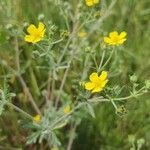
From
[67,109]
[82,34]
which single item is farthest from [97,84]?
[82,34]

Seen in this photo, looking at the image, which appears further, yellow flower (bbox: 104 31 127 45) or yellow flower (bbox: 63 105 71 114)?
yellow flower (bbox: 63 105 71 114)

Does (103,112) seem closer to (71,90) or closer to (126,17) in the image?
(71,90)

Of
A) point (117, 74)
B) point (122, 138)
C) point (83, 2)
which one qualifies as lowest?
point (122, 138)

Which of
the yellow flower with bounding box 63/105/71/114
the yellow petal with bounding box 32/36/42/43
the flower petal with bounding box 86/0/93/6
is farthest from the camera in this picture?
the yellow flower with bounding box 63/105/71/114

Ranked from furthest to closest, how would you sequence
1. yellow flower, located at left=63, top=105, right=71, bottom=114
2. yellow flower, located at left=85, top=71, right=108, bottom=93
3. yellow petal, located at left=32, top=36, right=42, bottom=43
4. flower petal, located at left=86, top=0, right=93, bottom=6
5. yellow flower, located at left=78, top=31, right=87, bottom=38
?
yellow flower, located at left=78, top=31, right=87, bottom=38, yellow flower, located at left=63, top=105, right=71, bottom=114, flower petal, located at left=86, top=0, right=93, bottom=6, yellow petal, located at left=32, top=36, right=42, bottom=43, yellow flower, located at left=85, top=71, right=108, bottom=93

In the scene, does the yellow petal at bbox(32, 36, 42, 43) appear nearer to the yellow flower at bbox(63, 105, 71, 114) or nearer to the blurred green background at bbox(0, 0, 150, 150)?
the blurred green background at bbox(0, 0, 150, 150)

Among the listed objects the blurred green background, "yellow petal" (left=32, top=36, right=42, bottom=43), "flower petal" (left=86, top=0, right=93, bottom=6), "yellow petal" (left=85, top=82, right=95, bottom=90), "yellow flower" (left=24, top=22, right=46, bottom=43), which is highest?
"flower petal" (left=86, top=0, right=93, bottom=6)

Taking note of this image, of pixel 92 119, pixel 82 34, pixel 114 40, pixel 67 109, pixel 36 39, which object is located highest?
pixel 36 39

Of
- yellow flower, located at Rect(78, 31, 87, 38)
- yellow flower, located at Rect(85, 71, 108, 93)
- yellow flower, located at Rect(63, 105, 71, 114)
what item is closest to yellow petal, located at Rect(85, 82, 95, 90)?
yellow flower, located at Rect(85, 71, 108, 93)

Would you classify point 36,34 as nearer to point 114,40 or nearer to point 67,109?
point 114,40

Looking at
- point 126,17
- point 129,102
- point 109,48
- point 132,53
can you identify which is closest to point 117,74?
point 129,102

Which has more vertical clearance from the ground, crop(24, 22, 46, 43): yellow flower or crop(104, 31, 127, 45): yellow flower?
crop(24, 22, 46, 43): yellow flower
